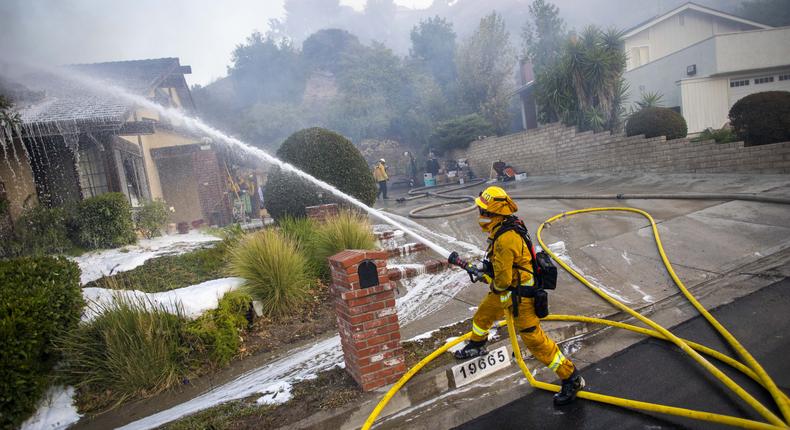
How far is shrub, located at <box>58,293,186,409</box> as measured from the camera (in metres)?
3.92

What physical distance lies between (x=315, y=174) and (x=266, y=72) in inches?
1463

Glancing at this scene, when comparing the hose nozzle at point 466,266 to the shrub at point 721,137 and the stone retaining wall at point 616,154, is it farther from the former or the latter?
the shrub at point 721,137

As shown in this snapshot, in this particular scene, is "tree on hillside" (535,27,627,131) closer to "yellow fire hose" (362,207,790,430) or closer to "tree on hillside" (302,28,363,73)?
"yellow fire hose" (362,207,790,430)

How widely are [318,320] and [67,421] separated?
2462 millimetres

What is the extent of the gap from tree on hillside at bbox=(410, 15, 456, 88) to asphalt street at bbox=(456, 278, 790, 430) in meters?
32.4

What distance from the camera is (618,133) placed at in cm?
1411

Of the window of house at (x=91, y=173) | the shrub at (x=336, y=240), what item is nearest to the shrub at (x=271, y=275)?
the shrub at (x=336, y=240)

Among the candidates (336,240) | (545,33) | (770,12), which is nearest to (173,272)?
(336,240)

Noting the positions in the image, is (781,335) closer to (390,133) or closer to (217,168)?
(217,168)

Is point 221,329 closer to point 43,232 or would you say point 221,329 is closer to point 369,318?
point 369,318

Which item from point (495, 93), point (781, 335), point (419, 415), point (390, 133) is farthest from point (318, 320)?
point (390, 133)

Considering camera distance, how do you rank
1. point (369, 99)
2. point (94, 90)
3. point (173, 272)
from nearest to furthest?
1. point (173, 272)
2. point (94, 90)
3. point (369, 99)

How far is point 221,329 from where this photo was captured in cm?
453

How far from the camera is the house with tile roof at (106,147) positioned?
30.8ft
